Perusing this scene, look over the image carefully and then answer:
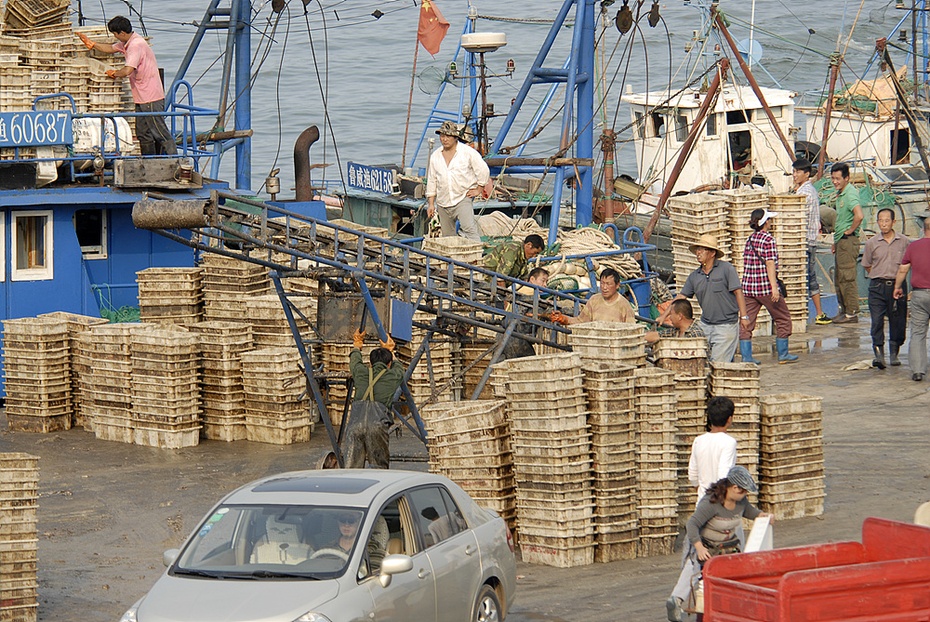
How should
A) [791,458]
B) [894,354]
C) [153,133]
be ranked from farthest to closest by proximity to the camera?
[153,133], [894,354], [791,458]

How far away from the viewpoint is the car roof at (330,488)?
907cm

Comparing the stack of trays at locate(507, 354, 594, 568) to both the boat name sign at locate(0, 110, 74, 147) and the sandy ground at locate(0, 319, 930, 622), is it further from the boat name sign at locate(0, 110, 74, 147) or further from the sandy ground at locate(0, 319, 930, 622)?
the boat name sign at locate(0, 110, 74, 147)

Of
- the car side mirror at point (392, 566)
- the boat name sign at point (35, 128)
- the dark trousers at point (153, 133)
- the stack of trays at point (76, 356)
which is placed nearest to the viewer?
Answer: the car side mirror at point (392, 566)

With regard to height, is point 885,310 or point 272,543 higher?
point 885,310

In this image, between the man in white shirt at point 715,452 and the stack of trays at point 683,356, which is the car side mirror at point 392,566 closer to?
the man in white shirt at point 715,452

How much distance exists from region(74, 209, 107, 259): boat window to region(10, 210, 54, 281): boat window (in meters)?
0.61

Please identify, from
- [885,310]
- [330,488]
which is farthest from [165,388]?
[885,310]

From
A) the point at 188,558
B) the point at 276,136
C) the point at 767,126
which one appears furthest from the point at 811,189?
the point at 276,136

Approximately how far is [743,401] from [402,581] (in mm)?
5329

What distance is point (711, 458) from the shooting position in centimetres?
1036

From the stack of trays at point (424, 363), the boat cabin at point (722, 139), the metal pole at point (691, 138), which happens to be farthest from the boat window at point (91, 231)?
the boat cabin at point (722, 139)

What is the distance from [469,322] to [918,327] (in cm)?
643

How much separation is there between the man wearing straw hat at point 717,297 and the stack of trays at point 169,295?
20.1 ft

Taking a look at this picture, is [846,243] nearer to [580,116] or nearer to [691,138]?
[691,138]
